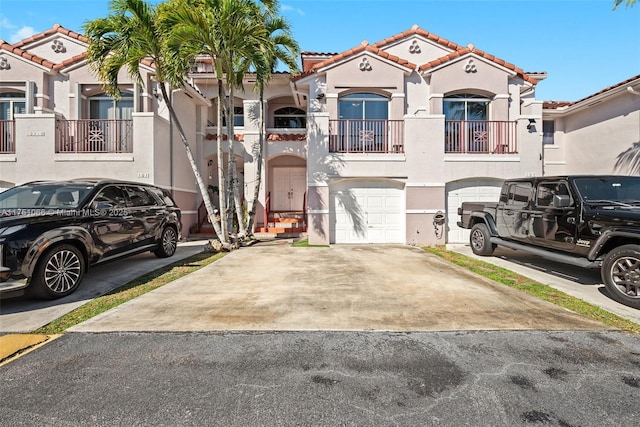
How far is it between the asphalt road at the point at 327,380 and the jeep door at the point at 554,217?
2633 millimetres

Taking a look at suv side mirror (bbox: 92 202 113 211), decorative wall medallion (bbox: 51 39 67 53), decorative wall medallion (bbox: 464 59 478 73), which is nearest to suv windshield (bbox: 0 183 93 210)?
suv side mirror (bbox: 92 202 113 211)

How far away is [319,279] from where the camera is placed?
246 inches

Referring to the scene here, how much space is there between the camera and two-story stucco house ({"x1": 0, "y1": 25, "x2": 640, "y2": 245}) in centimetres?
1086

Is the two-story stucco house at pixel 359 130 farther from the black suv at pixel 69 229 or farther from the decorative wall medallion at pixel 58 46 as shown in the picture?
the black suv at pixel 69 229

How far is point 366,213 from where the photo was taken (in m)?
11.2

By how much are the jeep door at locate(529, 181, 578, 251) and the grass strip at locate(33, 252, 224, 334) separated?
7.54 meters

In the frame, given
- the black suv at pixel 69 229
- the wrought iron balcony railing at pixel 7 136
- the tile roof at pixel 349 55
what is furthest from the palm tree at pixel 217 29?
the wrought iron balcony railing at pixel 7 136

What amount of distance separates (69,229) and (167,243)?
10.7 feet

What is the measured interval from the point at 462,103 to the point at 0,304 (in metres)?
14.2

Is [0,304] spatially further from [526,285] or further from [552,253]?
[552,253]

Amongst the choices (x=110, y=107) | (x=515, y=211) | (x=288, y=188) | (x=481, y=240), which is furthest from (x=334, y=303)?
(x=110, y=107)

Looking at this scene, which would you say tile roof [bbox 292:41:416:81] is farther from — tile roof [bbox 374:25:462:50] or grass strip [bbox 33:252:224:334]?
grass strip [bbox 33:252:224:334]

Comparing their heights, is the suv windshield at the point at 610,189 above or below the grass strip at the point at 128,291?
above

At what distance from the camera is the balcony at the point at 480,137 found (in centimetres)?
1119
